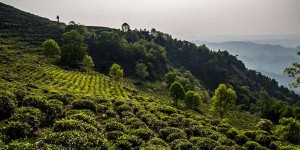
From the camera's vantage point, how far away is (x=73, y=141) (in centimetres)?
1991

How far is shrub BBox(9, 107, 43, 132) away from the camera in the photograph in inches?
963

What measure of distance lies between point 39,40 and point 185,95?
130m

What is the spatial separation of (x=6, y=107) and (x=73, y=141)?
11470 mm

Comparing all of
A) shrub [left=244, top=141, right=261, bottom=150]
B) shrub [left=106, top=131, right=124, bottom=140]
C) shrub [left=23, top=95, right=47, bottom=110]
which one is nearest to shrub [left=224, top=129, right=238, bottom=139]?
shrub [left=244, top=141, right=261, bottom=150]

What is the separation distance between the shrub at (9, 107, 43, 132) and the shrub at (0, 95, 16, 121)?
1.63 m

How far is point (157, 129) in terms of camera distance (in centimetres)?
3416

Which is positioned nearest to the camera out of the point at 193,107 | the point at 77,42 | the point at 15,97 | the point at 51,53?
the point at 15,97

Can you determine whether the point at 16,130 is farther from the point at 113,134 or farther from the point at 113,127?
the point at 113,127

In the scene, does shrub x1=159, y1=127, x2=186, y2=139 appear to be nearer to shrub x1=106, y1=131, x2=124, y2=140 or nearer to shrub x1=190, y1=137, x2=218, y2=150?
shrub x1=190, y1=137, x2=218, y2=150

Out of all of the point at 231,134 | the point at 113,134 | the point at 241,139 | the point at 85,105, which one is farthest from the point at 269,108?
the point at 113,134

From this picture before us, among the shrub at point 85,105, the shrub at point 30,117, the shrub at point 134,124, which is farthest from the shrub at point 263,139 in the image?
the shrub at point 30,117

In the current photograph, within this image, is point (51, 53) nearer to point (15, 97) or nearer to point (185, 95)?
point (185, 95)

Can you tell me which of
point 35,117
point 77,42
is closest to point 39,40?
point 77,42

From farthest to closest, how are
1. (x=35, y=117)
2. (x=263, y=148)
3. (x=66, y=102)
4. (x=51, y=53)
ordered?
1. (x=51, y=53)
2. (x=66, y=102)
3. (x=263, y=148)
4. (x=35, y=117)
